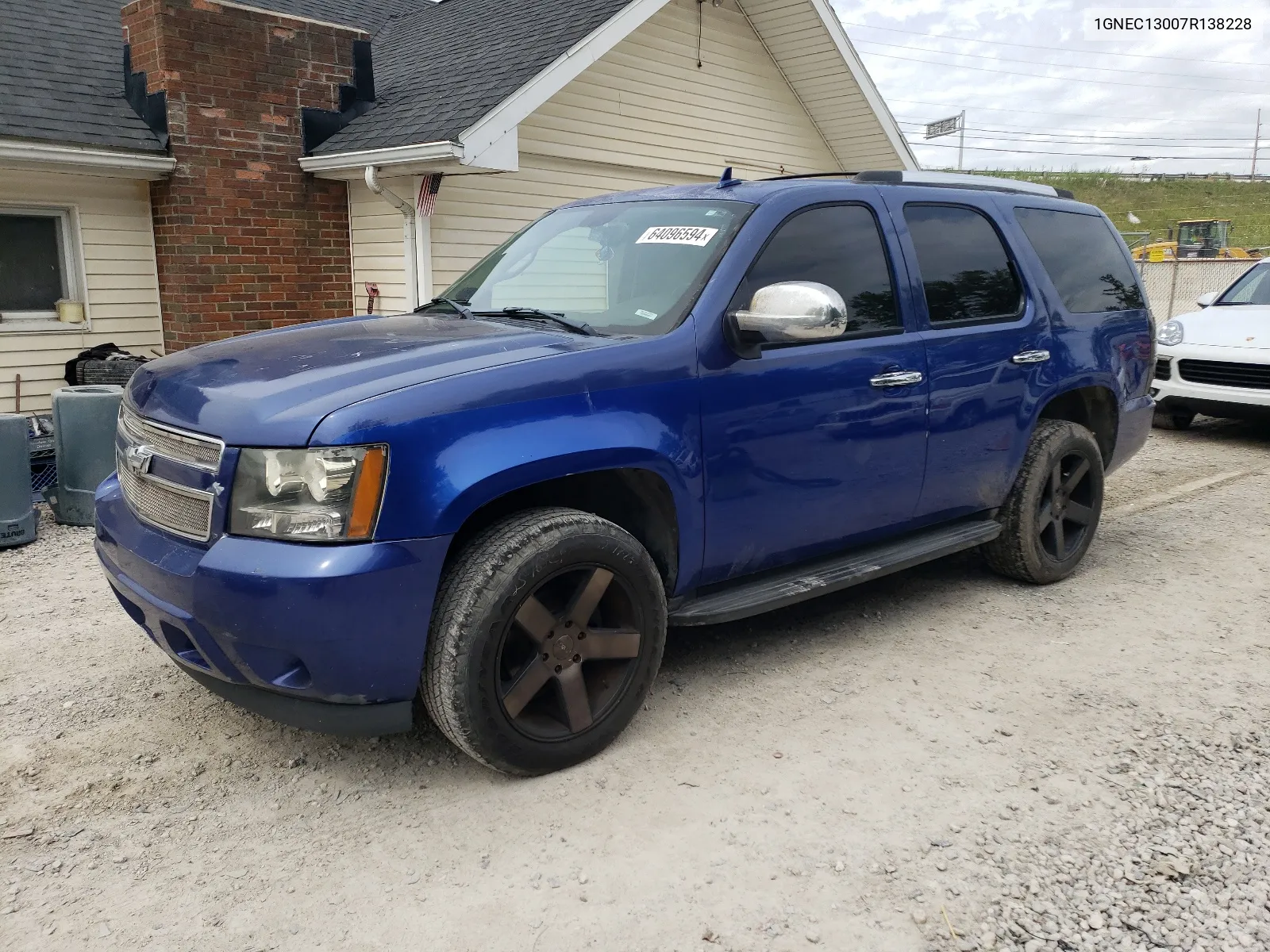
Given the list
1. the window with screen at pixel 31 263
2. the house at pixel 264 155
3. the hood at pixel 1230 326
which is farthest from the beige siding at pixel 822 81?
the window with screen at pixel 31 263

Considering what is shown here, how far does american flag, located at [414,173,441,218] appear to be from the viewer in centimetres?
903

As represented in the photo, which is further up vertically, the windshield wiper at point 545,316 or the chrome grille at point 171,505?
the windshield wiper at point 545,316

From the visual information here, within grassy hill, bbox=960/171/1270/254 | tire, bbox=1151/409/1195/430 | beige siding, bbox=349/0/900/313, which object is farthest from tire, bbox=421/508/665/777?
grassy hill, bbox=960/171/1270/254

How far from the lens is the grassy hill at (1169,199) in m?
52.8

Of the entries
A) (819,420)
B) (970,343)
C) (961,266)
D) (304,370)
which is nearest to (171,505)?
(304,370)

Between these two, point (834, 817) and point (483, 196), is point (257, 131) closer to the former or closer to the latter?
point (483, 196)

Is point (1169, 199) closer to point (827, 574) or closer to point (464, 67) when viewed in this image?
point (464, 67)

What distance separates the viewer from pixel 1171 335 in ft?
33.1

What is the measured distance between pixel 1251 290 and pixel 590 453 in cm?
1036

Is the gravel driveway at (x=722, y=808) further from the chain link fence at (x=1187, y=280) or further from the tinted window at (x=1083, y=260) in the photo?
the chain link fence at (x=1187, y=280)

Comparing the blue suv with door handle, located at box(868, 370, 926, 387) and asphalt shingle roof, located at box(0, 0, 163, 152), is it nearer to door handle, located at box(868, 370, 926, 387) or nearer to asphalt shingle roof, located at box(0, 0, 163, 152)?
door handle, located at box(868, 370, 926, 387)

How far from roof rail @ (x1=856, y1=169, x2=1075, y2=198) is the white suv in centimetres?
497

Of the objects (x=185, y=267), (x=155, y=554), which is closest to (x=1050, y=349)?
(x=155, y=554)

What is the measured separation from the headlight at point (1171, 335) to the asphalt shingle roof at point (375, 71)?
6237mm
